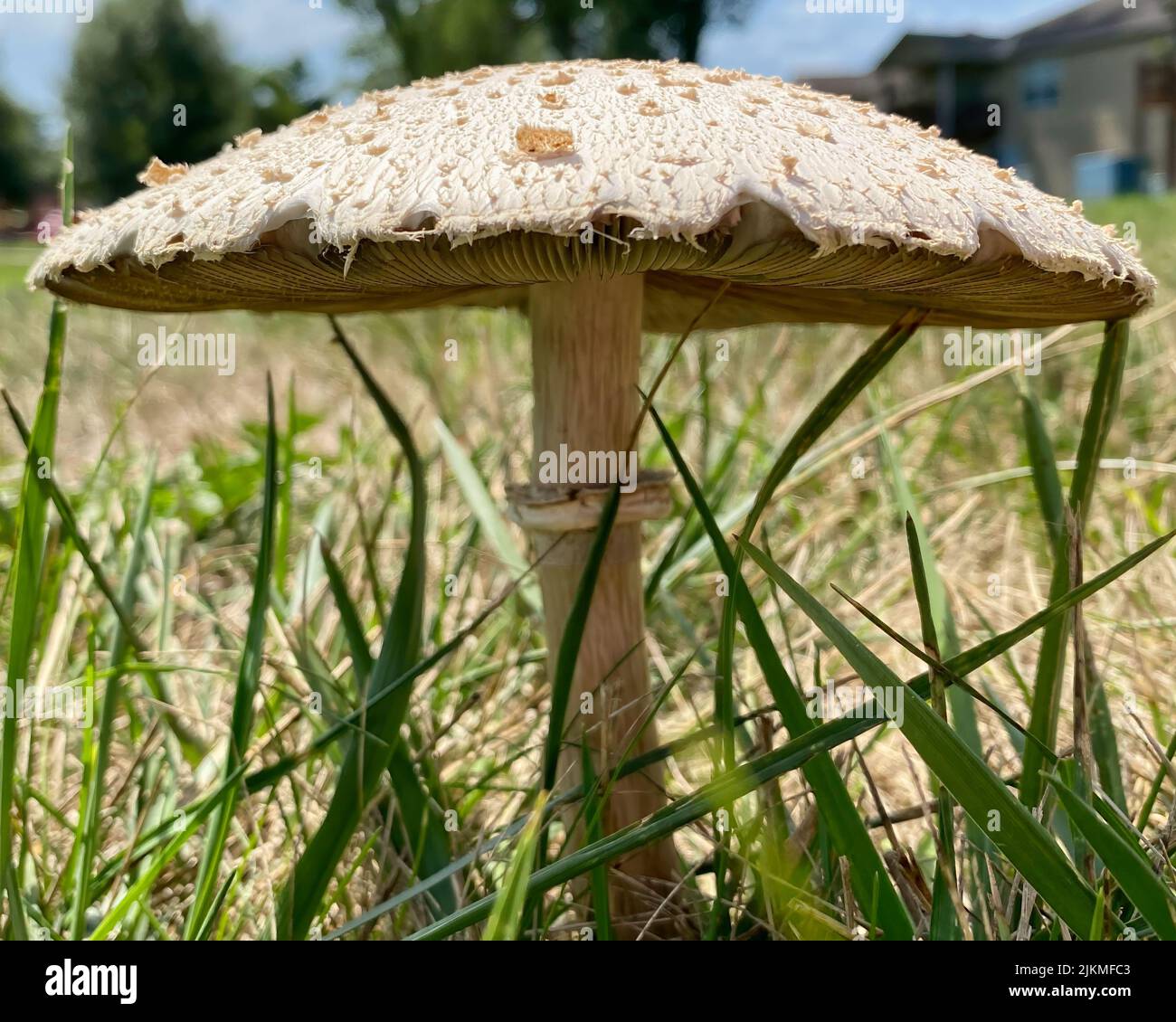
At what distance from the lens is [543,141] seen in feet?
3.02

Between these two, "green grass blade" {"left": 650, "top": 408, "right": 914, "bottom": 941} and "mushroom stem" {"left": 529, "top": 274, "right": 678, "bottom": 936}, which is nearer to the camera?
"green grass blade" {"left": 650, "top": 408, "right": 914, "bottom": 941}

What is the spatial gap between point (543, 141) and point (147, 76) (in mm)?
29058

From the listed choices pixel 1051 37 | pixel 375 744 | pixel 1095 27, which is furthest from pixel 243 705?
pixel 1095 27

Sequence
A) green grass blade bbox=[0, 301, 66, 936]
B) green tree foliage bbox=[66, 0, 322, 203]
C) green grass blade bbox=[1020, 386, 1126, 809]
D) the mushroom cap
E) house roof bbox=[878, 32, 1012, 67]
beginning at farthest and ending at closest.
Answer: green tree foliage bbox=[66, 0, 322, 203] → house roof bbox=[878, 32, 1012, 67] → green grass blade bbox=[1020, 386, 1126, 809] → green grass blade bbox=[0, 301, 66, 936] → the mushroom cap

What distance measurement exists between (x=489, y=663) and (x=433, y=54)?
1740 cm

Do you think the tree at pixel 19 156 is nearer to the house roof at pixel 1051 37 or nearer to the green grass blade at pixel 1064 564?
the house roof at pixel 1051 37

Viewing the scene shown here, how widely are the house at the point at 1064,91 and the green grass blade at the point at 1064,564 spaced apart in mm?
18786

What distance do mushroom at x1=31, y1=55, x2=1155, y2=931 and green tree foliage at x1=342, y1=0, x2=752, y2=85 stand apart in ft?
52.6

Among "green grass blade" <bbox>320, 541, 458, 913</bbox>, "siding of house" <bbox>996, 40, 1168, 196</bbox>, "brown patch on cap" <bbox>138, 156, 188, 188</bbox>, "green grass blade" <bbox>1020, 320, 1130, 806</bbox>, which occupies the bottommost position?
"green grass blade" <bbox>320, 541, 458, 913</bbox>

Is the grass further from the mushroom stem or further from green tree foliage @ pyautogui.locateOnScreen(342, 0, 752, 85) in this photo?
green tree foliage @ pyautogui.locateOnScreen(342, 0, 752, 85)

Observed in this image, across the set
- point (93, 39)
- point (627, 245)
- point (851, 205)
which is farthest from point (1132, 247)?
point (93, 39)

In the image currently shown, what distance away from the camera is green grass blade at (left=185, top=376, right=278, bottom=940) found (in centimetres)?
119

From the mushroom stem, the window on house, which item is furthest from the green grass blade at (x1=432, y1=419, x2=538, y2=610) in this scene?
the window on house
